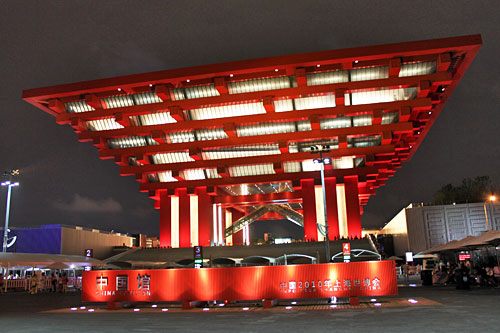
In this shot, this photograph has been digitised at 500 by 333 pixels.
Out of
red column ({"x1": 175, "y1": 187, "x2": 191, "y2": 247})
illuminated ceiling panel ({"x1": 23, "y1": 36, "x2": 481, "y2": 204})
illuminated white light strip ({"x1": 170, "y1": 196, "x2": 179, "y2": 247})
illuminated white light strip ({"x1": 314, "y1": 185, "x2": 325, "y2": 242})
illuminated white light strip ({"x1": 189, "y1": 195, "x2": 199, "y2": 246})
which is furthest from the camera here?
illuminated white light strip ({"x1": 170, "y1": 196, "x2": 179, "y2": 247})

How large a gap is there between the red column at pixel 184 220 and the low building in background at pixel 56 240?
18485 millimetres

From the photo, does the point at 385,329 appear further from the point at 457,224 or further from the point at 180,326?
the point at 457,224

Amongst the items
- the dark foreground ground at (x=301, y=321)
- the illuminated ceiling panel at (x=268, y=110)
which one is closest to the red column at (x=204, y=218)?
the illuminated ceiling panel at (x=268, y=110)

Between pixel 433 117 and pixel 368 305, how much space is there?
35.4 meters

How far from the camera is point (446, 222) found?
59.6 metres

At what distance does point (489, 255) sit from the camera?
42125 mm

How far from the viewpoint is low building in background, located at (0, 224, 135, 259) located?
6347cm

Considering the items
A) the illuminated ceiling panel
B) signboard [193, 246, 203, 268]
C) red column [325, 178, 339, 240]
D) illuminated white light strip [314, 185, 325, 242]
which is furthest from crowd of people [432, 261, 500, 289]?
illuminated white light strip [314, 185, 325, 242]

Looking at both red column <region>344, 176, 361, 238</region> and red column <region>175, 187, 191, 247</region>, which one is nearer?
red column <region>344, 176, 361, 238</region>

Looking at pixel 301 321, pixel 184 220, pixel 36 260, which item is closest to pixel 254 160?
pixel 184 220

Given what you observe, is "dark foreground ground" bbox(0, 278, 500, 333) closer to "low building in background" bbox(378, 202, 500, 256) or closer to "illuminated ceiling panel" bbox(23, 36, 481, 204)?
"illuminated ceiling panel" bbox(23, 36, 481, 204)

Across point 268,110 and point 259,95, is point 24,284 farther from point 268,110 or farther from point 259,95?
point 259,95

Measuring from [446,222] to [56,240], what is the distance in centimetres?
5268

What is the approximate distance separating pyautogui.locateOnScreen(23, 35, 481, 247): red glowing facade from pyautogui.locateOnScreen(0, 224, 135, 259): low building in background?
56.0 feet
